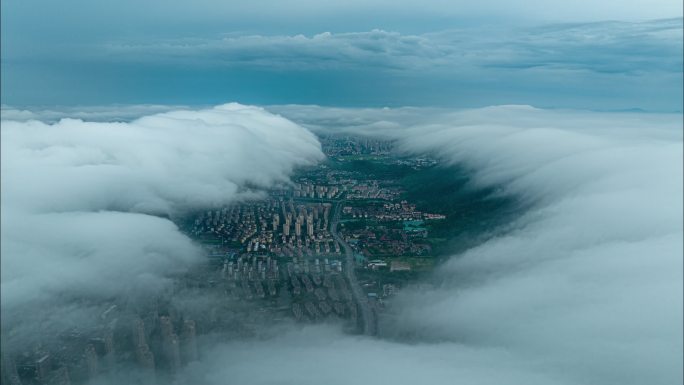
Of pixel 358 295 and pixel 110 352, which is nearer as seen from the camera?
pixel 110 352

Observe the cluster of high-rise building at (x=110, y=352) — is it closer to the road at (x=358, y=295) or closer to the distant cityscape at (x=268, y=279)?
the distant cityscape at (x=268, y=279)

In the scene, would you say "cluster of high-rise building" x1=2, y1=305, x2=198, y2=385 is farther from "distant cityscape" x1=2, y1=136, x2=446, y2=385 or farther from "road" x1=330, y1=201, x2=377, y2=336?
"road" x1=330, y1=201, x2=377, y2=336

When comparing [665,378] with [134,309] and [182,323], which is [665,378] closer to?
[182,323]

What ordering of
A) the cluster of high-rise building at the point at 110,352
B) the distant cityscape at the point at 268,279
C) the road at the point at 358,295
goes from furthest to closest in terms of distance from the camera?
the road at the point at 358,295
the distant cityscape at the point at 268,279
the cluster of high-rise building at the point at 110,352

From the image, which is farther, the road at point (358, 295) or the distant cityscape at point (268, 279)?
the road at point (358, 295)

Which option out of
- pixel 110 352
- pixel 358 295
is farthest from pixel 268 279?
pixel 110 352

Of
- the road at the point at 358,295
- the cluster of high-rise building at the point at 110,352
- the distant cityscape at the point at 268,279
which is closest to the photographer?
the cluster of high-rise building at the point at 110,352

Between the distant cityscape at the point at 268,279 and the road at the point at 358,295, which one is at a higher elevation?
the distant cityscape at the point at 268,279

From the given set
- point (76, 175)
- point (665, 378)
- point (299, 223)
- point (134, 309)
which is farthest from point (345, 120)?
point (665, 378)

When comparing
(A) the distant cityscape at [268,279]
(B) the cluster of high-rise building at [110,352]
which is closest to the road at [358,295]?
(A) the distant cityscape at [268,279]

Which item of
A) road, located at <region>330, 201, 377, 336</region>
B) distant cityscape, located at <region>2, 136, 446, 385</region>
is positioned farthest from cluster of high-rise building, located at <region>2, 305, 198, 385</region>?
road, located at <region>330, 201, 377, 336</region>

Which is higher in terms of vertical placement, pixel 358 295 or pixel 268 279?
pixel 268 279

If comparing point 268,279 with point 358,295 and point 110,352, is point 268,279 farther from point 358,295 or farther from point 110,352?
point 110,352
